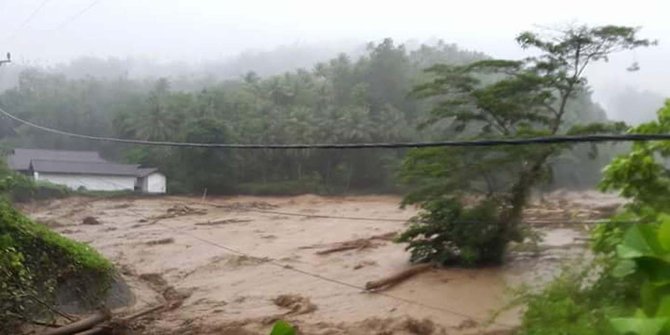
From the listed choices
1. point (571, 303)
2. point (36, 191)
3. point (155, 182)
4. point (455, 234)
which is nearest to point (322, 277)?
point (455, 234)

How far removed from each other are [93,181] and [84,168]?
43 cm

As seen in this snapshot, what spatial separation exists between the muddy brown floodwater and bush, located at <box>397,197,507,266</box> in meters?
0.23

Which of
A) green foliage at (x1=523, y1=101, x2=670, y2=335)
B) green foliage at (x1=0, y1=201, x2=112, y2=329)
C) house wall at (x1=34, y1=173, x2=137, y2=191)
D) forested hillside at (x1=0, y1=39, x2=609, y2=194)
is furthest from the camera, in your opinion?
house wall at (x1=34, y1=173, x2=137, y2=191)

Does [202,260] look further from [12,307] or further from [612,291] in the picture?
[612,291]

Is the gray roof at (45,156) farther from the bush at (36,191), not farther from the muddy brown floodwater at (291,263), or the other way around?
the muddy brown floodwater at (291,263)

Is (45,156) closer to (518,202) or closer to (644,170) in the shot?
(518,202)

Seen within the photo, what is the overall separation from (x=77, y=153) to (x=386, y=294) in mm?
6551

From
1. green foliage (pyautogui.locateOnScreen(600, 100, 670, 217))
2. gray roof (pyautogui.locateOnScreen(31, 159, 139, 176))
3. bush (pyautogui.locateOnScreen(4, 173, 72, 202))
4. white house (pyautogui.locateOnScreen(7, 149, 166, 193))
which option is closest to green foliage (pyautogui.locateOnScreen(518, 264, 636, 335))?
green foliage (pyautogui.locateOnScreen(600, 100, 670, 217))

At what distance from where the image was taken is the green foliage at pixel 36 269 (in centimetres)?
632

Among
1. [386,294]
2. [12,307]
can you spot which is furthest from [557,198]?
[12,307]

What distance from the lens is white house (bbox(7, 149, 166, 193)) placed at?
1413 centimetres

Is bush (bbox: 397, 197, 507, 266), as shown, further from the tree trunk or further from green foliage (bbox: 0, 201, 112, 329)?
green foliage (bbox: 0, 201, 112, 329)

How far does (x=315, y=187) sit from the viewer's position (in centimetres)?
1445

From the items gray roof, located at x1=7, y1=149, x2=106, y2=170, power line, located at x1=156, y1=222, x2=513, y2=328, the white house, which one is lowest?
power line, located at x1=156, y1=222, x2=513, y2=328
